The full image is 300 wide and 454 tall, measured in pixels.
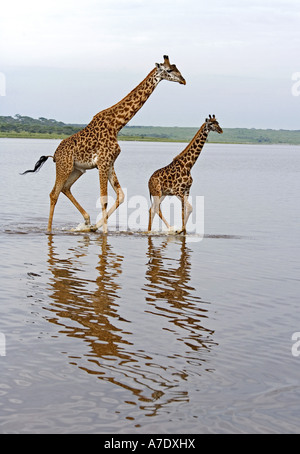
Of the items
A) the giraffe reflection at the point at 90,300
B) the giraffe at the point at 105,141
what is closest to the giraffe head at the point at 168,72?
the giraffe at the point at 105,141

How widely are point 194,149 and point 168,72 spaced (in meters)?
1.68

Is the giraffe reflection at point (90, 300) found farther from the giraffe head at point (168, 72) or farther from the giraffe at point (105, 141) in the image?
the giraffe head at point (168, 72)

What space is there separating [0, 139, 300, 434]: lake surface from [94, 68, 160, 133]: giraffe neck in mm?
2293

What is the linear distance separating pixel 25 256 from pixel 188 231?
5534 mm

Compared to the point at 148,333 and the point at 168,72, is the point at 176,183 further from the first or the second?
the point at 148,333

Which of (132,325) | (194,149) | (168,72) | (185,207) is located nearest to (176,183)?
(185,207)

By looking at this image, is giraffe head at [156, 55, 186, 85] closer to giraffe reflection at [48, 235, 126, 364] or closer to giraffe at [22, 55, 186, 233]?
giraffe at [22, 55, 186, 233]

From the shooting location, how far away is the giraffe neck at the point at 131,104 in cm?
1602

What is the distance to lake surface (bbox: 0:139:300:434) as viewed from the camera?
5.93 meters

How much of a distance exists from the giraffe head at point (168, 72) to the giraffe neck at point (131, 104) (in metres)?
0.10

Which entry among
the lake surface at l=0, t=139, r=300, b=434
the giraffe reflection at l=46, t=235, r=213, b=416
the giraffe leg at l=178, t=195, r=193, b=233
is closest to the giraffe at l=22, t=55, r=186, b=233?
the lake surface at l=0, t=139, r=300, b=434

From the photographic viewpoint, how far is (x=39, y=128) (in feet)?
527

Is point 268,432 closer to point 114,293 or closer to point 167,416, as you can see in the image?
point 167,416
